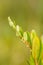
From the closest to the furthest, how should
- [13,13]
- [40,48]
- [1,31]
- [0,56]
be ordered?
1. [40,48]
2. [0,56]
3. [1,31]
4. [13,13]

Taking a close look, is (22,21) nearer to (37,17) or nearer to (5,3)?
(37,17)

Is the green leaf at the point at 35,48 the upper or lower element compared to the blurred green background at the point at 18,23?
lower

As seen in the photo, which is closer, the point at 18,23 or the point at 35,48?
the point at 35,48

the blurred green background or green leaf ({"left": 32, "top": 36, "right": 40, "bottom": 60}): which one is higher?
the blurred green background

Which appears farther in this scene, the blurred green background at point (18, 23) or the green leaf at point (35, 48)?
the blurred green background at point (18, 23)

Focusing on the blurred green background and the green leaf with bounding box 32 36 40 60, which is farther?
the blurred green background

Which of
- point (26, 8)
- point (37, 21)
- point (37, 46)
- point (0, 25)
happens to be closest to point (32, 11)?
point (26, 8)

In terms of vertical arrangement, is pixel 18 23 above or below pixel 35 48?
above

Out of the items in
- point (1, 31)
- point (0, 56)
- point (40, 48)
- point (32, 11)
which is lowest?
point (40, 48)
